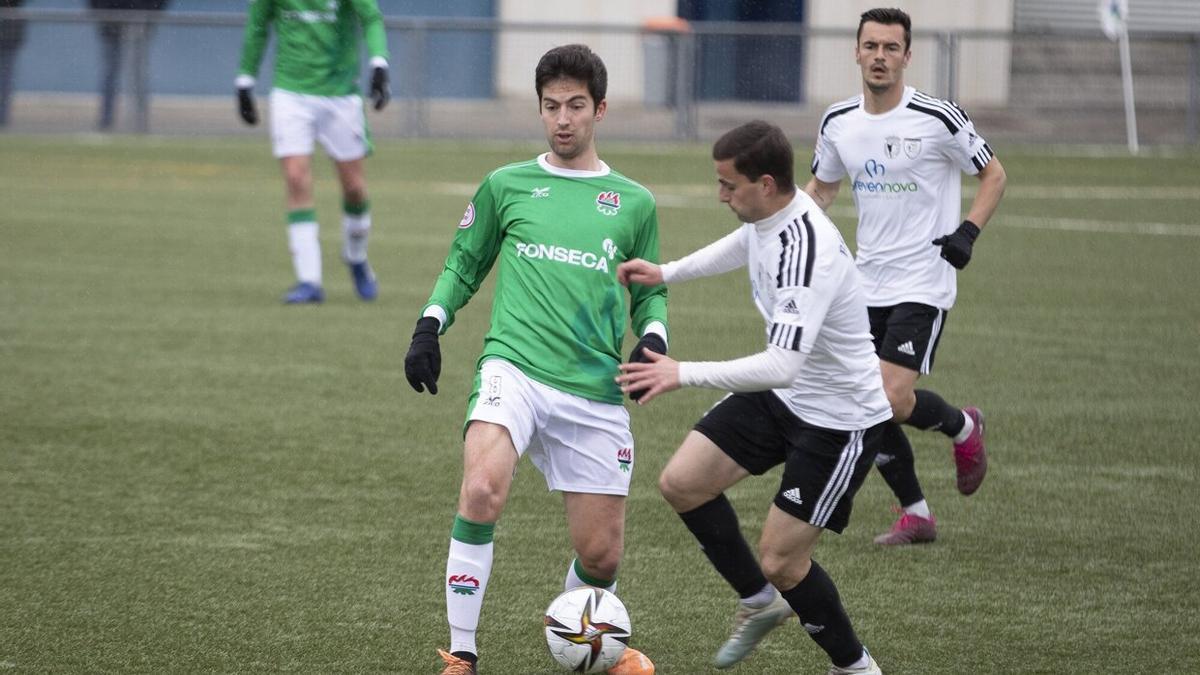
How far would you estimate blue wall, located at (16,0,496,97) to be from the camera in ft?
79.8

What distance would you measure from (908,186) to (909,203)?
67 mm

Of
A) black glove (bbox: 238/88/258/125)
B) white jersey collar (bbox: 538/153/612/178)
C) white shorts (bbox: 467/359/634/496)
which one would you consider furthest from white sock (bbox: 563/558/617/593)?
black glove (bbox: 238/88/258/125)

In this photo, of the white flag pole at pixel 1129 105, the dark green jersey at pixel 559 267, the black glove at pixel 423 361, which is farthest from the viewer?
the white flag pole at pixel 1129 105

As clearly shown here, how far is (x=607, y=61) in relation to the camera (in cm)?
2598

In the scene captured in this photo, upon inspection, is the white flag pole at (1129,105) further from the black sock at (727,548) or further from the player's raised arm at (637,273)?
the player's raised arm at (637,273)

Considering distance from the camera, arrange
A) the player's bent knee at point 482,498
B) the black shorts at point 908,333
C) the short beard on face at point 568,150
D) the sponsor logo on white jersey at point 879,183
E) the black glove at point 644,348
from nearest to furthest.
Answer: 1. the black glove at point 644,348
2. the player's bent knee at point 482,498
3. the short beard on face at point 568,150
4. the black shorts at point 908,333
5. the sponsor logo on white jersey at point 879,183

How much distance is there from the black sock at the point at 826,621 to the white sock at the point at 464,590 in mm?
887

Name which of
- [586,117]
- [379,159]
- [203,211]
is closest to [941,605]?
[586,117]

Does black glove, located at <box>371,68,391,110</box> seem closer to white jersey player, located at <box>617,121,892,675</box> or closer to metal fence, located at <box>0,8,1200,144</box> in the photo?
white jersey player, located at <box>617,121,892,675</box>

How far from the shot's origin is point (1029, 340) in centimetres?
1074

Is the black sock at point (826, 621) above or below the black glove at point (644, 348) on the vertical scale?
below

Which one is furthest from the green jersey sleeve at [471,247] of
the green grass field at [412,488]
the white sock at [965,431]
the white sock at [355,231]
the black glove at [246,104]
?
the black glove at [246,104]

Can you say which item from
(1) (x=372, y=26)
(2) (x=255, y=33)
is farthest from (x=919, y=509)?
(2) (x=255, y=33)

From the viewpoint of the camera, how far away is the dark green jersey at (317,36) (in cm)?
1161
